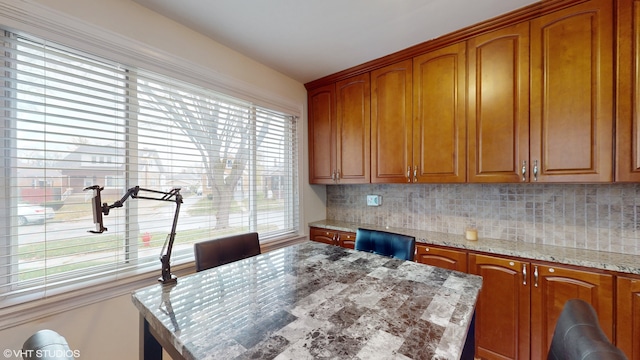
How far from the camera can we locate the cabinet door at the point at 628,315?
135cm

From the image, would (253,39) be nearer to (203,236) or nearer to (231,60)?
(231,60)

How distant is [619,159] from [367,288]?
1726mm

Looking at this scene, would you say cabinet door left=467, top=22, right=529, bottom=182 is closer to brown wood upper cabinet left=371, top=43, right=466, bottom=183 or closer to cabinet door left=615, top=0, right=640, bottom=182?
brown wood upper cabinet left=371, top=43, right=466, bottom=183

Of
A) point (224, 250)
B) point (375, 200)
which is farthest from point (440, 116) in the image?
point (224, 250)

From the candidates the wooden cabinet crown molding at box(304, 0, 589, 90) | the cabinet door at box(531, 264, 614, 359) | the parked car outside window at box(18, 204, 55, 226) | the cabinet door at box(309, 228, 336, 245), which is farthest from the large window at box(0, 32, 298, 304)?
the cabinet door at box(531, 264, 614, 359)

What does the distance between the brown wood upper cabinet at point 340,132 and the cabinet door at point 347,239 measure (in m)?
0.56

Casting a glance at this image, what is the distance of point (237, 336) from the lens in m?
0.75

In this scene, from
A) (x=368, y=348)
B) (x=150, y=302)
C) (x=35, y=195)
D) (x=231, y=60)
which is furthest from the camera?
(x=231, y=60)

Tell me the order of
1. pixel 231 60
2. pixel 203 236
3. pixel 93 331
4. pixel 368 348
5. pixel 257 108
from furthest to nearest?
pixel 257 108 < pixel 231 60 < pixel 203 236 < pixel 93 331 < pixel 368 348

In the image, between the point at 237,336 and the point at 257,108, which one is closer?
the point at 237,336

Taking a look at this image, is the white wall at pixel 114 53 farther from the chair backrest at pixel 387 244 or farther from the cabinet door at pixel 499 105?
the cabinet door at pixel 499 105

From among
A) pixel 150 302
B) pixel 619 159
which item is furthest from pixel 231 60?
pixel 619 159

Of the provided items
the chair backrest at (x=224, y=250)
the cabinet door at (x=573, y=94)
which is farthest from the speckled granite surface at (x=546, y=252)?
the chair backrest at (x=224, y=250)

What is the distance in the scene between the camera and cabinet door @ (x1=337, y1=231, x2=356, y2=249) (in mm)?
2559
